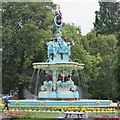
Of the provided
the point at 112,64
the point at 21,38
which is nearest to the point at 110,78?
the point at 112,64

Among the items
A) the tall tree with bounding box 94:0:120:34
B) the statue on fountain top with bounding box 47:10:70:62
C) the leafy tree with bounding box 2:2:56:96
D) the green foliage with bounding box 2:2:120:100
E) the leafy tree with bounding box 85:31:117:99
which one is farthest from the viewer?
the tall tree with bounding box 94:0:120:34

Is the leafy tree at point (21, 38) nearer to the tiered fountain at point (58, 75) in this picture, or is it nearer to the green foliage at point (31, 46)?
the green foliage at point (31, 46)

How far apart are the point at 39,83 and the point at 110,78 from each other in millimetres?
9001

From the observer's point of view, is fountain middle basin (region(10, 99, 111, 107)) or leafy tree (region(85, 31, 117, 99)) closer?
fountain middle basin (region(10, 99, 111, 107))

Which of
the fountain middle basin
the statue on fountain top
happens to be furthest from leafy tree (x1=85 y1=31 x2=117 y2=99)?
the fountain middle basin

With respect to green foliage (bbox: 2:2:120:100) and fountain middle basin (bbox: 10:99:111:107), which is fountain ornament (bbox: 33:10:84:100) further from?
green foliage (bbox: 2:2:120:100)

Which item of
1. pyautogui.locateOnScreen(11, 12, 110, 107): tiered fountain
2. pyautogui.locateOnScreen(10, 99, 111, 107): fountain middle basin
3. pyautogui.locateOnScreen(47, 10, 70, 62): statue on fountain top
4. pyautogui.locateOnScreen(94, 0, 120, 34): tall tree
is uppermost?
pyautogui.locateOnScreen(94, 0, 120, 34): tall tree

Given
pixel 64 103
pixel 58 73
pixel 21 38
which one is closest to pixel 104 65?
pixel 21 38

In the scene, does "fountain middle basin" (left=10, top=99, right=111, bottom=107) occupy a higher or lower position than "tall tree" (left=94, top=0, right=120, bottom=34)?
lower

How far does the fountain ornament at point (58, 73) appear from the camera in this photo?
3291 cm

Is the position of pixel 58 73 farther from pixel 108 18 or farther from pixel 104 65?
pixel 108 18

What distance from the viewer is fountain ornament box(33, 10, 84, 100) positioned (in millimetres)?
32906

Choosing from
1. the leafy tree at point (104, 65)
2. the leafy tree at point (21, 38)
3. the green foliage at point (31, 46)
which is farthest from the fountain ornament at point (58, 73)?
the leafy tree at point (104, 65)

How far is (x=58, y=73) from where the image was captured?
3406 centimetres
